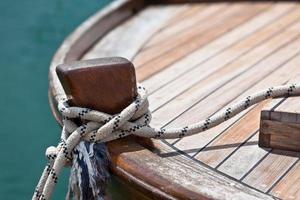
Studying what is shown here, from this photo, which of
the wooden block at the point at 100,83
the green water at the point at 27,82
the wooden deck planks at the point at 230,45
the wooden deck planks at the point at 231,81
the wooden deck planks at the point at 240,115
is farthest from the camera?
the green water at the point at 27,82

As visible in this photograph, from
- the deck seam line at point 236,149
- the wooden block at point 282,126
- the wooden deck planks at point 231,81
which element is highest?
the wooden deck planks at point 231,81

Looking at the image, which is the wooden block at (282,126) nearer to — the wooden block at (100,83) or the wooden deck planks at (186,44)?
the wooden block at (100,83)

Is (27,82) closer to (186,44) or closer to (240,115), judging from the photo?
(186,44)

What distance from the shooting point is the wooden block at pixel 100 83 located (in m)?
1.41

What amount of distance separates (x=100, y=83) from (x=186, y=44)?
3.17 ft

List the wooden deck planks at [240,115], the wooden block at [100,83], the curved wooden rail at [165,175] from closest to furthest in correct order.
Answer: the curved wooden rail at [165,175] < the wooden block at [100,83] < the wooden deck planks at [240,115]

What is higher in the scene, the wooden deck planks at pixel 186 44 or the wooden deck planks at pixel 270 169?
the wooden deck planks at pixel 186 44

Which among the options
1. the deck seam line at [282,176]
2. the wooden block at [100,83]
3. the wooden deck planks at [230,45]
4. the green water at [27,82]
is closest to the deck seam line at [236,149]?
the deck seam line at [282,176]

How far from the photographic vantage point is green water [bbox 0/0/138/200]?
3.31 metres

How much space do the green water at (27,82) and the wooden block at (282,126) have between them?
162 centimetres

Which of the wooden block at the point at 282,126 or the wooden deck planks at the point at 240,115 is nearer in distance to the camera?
the wooden block at the point at 282,126

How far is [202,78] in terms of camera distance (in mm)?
2004

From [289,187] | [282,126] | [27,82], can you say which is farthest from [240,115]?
[27,82]

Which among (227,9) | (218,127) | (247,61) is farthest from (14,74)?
(218,127)
